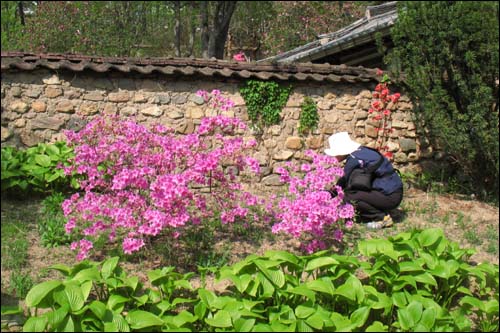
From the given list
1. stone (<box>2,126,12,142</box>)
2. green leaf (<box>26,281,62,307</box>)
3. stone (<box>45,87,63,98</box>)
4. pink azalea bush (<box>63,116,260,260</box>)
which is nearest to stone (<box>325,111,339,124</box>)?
pink azalea bush (<box>63,116,260,260</box>)

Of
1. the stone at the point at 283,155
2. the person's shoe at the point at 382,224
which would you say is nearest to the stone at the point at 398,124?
the stone at the point at 283,155

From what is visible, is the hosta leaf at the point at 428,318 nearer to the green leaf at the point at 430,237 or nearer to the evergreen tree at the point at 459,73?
the green leaf at the point at 430,237

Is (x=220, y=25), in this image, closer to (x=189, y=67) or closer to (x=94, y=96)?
(x=189, y=67)

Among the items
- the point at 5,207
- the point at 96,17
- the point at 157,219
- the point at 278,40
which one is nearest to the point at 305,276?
the point at 157,219

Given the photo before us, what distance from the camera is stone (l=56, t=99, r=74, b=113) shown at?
6.73 m

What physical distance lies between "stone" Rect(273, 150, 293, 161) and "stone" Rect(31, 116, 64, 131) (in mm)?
2934

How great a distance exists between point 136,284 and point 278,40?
1580 centimetres

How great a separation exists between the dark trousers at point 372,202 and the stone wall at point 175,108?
1918 mm

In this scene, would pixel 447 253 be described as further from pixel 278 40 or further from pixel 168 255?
pixel 278 40

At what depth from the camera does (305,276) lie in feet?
14.4

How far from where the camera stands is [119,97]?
6.89m

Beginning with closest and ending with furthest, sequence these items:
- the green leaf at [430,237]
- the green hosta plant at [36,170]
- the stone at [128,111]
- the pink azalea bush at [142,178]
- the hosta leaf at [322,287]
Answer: the hosta leaf at [322,287]
the pink azalea bush at [142,178]
the green leaf at [430,237]
the green hosta plant at [36,170]
the stone at [128,111]

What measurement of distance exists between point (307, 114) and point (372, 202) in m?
2.22

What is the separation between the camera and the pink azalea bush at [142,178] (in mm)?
4152
